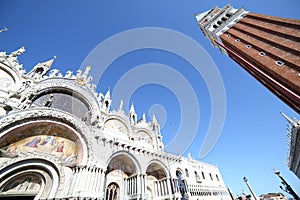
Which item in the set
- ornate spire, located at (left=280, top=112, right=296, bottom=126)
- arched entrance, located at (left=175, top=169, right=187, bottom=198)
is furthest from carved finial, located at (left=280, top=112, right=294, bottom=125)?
arched entrance, located at (left=175, top=169, right=187, bottom=198)

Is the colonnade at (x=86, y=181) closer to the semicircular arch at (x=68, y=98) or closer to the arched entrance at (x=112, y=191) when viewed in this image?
the arched entrance at (x=112, y=191)

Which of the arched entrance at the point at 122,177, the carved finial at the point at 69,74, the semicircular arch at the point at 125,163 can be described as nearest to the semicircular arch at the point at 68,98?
the carved finial at the point at 69,74

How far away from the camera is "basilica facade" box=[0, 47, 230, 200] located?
28.5 ft

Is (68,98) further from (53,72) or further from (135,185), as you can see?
(135,185)

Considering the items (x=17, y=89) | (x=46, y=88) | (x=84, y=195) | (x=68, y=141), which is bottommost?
(x=84, y=195)

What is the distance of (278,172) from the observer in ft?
46.0

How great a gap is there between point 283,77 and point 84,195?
16.1m

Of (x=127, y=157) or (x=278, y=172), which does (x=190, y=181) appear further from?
(x=127, y=157)

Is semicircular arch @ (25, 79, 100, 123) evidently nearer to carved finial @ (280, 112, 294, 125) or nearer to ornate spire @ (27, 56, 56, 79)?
ornate spire @ (27, 56, 56, 79)

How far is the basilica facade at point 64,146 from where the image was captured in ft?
28.5

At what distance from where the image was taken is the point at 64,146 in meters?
10.7

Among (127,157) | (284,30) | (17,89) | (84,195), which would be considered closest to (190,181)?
(127,157)

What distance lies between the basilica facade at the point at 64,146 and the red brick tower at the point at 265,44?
520 inches

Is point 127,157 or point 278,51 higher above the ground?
point 278,51
